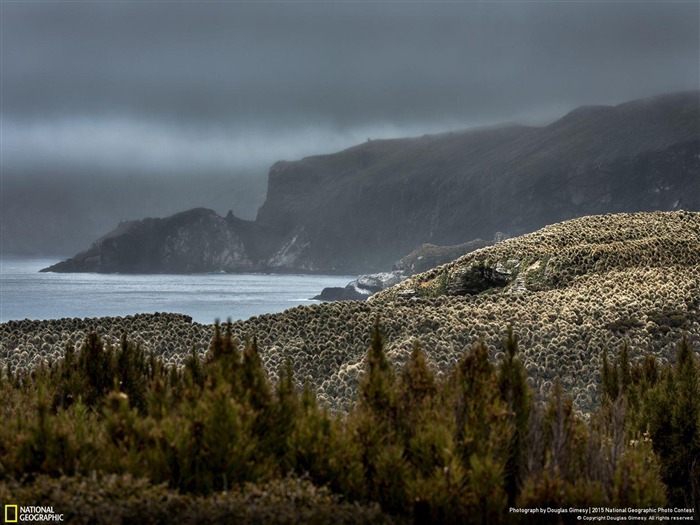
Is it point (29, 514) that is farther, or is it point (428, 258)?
point (428, 258)

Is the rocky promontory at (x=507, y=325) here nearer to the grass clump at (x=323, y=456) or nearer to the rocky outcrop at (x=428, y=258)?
the grass clump at (x=323, y=456)

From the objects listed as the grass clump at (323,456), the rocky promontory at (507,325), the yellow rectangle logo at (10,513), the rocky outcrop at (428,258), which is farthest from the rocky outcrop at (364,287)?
the yellow rectangle logo at (10,513)

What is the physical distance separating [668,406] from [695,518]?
214cm

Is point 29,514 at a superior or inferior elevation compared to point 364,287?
inferior

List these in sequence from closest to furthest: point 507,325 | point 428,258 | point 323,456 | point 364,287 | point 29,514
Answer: point 29,514, point 323,456, point 507,325, point 364,287, point 428,258

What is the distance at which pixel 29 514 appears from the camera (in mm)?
6957

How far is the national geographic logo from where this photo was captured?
6906 mm

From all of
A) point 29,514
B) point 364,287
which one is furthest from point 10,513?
point 364,287

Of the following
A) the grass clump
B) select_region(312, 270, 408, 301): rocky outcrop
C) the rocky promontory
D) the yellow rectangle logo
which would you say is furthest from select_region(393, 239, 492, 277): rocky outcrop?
the yellow rectangle logo

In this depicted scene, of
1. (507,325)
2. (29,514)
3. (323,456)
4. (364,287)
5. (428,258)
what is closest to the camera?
(29,514)

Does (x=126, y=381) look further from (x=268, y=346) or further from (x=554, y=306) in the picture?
(x=554, y=306)

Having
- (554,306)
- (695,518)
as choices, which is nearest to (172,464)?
(695,518)

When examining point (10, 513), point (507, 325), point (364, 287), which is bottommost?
point (10, 513)

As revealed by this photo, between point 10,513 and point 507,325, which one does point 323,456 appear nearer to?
point 10,513
